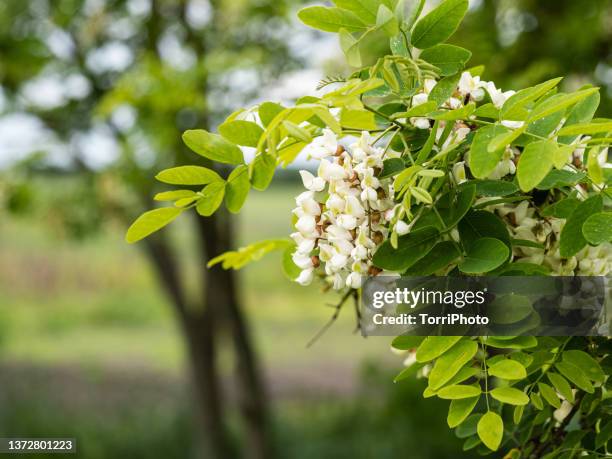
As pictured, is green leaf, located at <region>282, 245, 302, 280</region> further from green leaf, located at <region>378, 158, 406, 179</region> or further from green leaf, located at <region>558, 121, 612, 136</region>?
green leaf, located at <region>558, 121, 612, 136</region>

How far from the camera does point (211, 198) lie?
2.13ft

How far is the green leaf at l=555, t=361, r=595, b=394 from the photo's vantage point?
58cm

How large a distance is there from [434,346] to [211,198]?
0.24m

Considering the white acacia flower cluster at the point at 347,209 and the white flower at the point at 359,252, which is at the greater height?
the white acacia flower cluster at the point at 347,209

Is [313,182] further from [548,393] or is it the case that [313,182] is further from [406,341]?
[548,393]

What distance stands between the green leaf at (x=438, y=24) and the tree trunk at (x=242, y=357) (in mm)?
2486

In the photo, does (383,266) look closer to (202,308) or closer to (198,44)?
(198,44)

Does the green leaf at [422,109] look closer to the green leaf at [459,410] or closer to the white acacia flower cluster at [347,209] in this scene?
the white acacia flower cluster at [347,209]

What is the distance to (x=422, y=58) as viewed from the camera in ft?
2.10

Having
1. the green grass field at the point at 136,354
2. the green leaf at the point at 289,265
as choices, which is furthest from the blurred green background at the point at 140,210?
the green leaf at the point at 289,265

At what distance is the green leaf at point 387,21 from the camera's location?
56 centimetres

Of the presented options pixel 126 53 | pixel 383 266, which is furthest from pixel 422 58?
pixel 126 53

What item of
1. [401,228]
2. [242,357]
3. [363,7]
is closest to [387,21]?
[363,7]

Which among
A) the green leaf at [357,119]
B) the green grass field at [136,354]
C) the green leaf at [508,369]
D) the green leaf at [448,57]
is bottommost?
the green grass field at [136,354]
